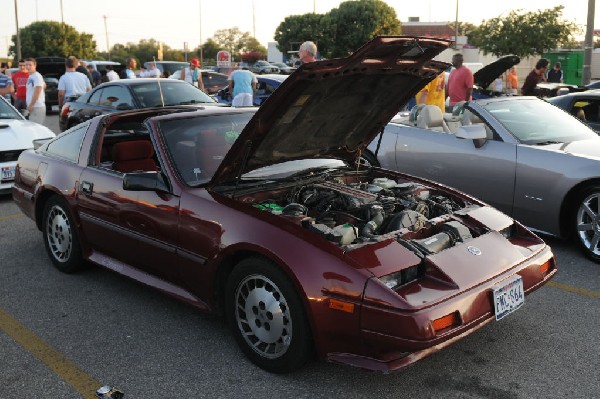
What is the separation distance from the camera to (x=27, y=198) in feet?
17.7

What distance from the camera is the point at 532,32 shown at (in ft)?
101

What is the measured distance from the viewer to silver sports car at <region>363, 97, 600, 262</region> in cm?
529

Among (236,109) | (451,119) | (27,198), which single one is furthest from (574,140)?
(27,198)

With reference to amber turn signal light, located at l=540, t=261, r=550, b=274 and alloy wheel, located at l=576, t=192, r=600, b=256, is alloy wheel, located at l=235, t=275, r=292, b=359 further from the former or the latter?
alloy wheel, located at l=576, t=192, r=600, b=256

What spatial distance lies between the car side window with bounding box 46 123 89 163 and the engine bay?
6.23ft

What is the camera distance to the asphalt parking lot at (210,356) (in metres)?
3.16

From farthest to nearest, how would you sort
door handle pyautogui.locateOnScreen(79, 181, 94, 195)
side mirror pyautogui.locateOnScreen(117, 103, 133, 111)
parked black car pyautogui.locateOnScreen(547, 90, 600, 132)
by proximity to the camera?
side mirror pyautogui.locateOnScreen(117, 103, 133, 111) → parked black car pyautogui.locateOnScreen(547, 90, 600, 132) → door handle pyautogui.locateOnScreen(79, 181, 94, 195)

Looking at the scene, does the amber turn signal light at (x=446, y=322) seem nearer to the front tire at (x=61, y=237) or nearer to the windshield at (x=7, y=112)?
the front tire at (x=61, y=237)

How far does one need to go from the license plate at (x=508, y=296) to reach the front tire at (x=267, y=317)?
3.25ft

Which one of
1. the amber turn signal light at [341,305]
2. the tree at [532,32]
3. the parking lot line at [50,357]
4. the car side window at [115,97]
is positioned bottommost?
the parking lot line at [50,357]

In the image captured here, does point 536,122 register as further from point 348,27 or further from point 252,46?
point 252,46

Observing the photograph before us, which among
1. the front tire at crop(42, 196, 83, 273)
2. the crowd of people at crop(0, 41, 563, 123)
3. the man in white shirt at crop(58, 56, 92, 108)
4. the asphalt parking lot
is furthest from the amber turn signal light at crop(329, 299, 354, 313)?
the man in white shirt at crop(58, 56, 92, 108)

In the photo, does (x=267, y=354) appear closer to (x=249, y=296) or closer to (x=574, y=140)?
(x=249, y=296)

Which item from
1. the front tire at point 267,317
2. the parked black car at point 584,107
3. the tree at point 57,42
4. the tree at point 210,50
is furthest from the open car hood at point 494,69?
the tree at point 210,50
